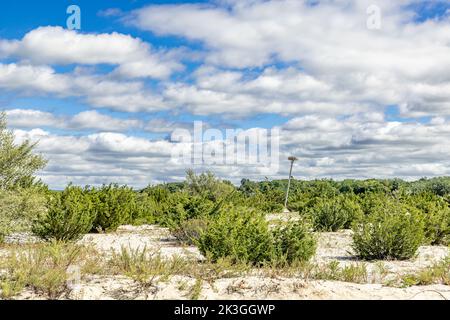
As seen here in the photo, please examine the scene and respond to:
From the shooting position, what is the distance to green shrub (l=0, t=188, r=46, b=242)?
1577 cm

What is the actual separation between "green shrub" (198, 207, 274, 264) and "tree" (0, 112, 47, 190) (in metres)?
8.22

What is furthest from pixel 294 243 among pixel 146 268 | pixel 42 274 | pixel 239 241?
pixel 42 274

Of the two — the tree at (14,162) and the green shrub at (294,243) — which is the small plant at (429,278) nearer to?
the green shrub at (294,243)

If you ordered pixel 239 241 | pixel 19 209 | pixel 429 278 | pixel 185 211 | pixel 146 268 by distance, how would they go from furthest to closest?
pixel 185 211
pixel 19 209
pixel 239 241
pixel 429 278
pixel 146 268

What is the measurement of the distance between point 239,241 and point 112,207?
1067cm

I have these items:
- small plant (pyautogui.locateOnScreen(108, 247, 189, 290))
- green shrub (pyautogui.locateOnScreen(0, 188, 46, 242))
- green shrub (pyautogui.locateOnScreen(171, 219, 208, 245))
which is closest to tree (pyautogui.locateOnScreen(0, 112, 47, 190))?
green shrub (pyautogui.locateOnScreen(0, 188, 46, 242))

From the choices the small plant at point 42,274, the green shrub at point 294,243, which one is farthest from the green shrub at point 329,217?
the small plant at point 42,274

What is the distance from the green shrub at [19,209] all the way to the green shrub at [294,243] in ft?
26.9

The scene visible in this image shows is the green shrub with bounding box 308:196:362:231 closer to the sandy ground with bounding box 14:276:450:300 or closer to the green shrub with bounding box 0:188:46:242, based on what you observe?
the green shrub with bounding box 0:188:46:242

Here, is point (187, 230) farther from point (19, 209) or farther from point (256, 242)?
point (256, 242)

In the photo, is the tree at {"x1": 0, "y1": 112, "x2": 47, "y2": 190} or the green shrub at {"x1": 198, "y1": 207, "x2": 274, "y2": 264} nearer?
the green shrub at {"x1": 198, "y1": 207, "x2": 274, "y2": 264}

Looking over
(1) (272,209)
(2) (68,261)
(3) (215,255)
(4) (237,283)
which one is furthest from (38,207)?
(1) (272,209)

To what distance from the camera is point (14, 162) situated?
17.1 m

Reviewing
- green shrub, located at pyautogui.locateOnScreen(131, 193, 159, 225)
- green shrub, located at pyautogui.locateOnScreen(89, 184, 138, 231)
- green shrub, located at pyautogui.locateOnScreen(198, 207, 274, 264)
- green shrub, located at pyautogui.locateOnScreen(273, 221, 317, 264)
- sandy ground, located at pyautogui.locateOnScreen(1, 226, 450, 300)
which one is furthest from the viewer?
green shrub, located at pyautogui.locateOnScreen(131, 193, 159, 225)
